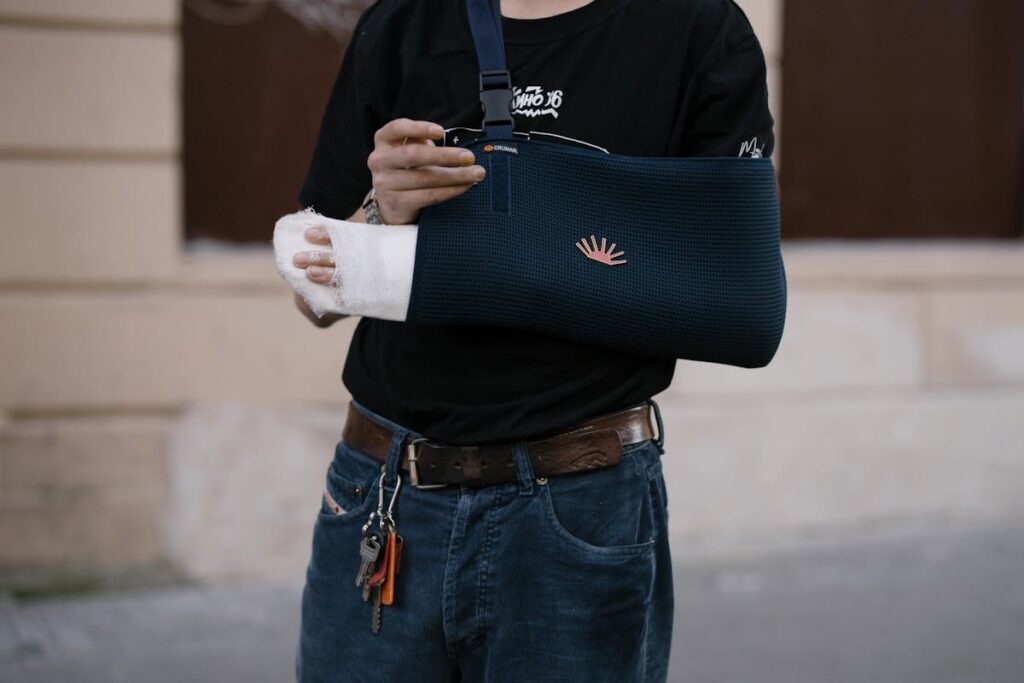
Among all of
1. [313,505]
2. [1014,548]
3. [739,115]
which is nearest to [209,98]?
[313,505]

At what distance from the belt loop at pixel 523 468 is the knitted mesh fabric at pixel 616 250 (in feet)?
0.60

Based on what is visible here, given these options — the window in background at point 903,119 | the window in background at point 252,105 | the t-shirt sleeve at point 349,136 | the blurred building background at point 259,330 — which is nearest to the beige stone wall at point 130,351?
the blurred building background at point 259,330

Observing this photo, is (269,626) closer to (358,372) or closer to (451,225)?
(358,372)

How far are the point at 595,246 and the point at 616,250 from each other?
0.03 m

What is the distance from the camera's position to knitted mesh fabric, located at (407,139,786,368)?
1872mm

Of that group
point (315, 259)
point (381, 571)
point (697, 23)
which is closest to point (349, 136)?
point (315, 259)

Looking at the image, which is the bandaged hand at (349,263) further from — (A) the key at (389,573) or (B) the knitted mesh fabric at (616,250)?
(A) the key at (389,573)

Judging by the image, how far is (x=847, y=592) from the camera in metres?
5.08

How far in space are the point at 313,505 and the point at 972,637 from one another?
8.04 feet

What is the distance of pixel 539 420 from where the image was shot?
6.39 ft

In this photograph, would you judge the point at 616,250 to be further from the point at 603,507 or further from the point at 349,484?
the point at 349,484
